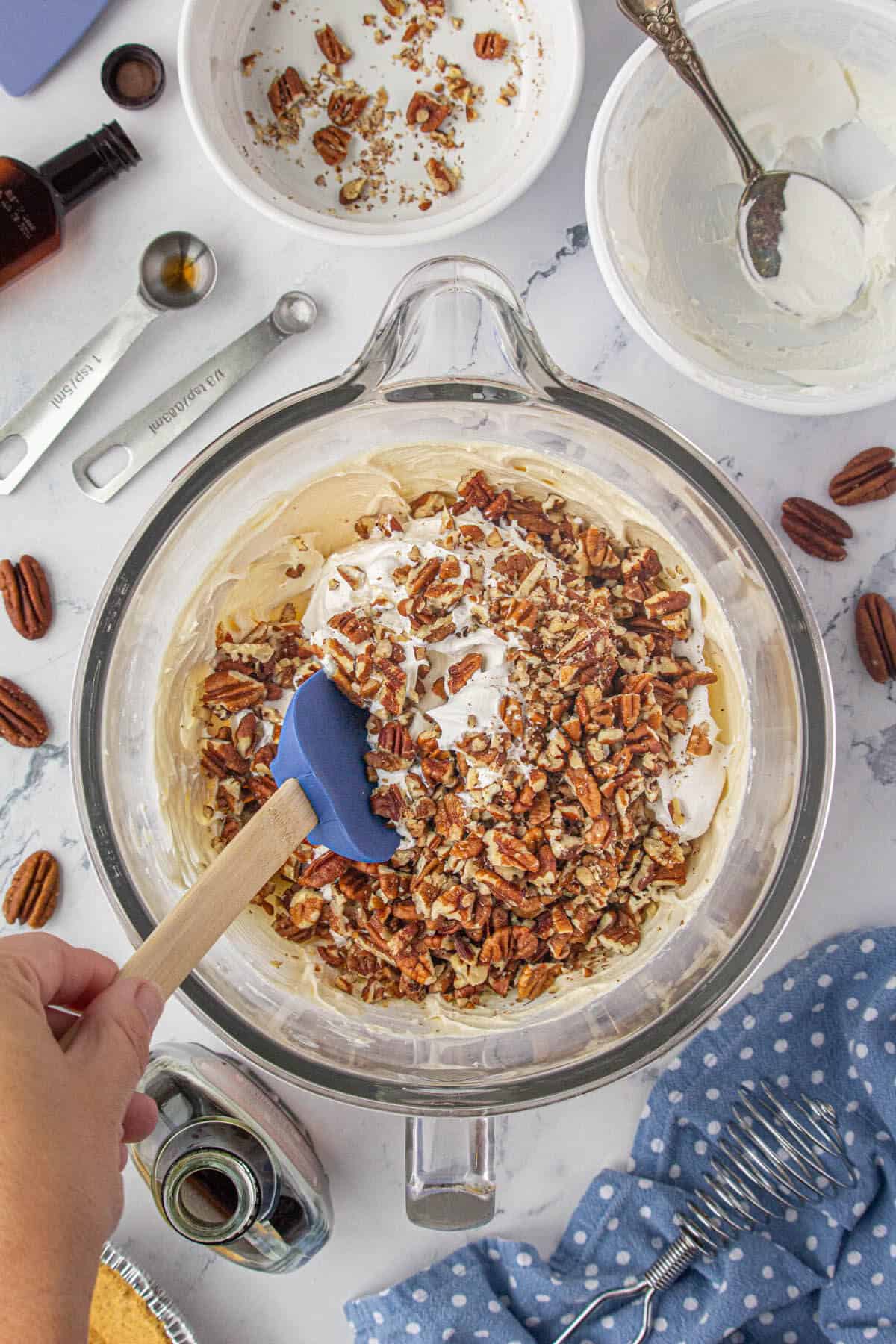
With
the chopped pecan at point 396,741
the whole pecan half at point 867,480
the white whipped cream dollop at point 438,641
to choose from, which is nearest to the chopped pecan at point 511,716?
the white whipped cream dollop at point 438,641

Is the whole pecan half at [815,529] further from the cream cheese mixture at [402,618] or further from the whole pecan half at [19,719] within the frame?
the whole pecan half at [19,719]

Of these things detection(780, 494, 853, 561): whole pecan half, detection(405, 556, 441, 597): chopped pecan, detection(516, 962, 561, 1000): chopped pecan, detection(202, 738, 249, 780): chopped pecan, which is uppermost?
detection(780, 494, 853, 561): whole pecan half

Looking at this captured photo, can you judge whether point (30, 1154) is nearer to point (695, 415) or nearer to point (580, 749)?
point (580, 749)

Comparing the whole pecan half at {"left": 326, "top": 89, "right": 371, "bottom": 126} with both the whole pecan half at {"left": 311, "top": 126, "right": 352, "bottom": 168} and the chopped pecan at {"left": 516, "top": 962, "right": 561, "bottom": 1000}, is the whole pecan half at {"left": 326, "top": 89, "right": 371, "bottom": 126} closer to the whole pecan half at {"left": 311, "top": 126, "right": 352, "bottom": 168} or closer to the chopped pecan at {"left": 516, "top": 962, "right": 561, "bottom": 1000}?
the whole pecan half at {"left": 311, "top": 126, "right": 352, "bottom": 168}

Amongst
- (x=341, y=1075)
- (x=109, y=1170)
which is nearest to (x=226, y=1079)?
(x=341, y=1075)

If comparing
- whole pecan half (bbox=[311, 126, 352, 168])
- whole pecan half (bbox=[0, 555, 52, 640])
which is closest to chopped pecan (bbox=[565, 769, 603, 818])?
whole pecan half (bbox=[0, 555, 52, 640])

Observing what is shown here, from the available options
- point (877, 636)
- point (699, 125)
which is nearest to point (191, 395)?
point (699, 125)
